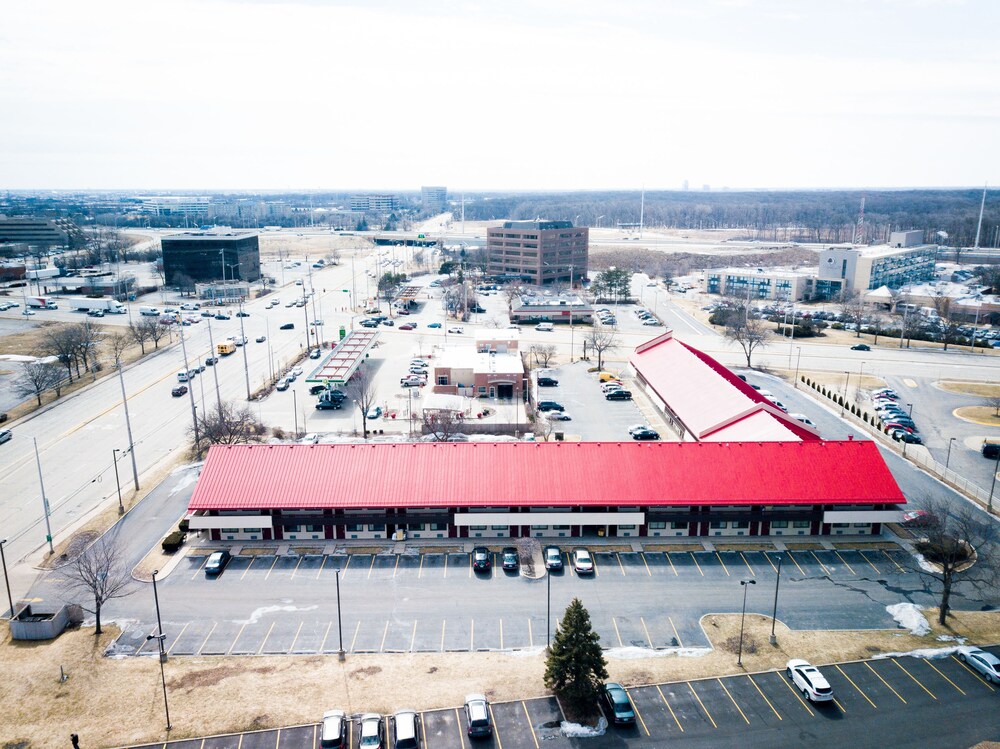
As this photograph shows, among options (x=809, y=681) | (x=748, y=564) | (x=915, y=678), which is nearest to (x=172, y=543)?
(x=748, y=564)

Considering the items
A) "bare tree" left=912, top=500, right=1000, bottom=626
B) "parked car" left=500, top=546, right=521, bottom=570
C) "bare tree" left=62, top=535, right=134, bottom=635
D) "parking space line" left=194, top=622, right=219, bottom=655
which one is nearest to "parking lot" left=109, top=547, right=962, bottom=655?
"parking space line" left=194, top=622, right=219, bottom=655

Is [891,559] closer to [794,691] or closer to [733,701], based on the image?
[794,691]

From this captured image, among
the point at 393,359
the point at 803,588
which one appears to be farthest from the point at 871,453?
the point at 393,359

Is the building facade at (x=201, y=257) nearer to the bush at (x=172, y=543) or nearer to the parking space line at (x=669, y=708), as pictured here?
the bush at (x=172, y=543)

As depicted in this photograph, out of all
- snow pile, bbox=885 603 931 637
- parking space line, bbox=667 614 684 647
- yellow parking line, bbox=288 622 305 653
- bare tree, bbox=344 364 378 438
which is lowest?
yellow parking line, bbox=288 622 305 653

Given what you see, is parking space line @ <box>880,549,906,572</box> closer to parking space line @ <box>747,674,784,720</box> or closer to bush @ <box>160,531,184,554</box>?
parking space line @ <box>747,674,784,720</box>

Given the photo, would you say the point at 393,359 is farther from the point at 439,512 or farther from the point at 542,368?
the point at 439,512
